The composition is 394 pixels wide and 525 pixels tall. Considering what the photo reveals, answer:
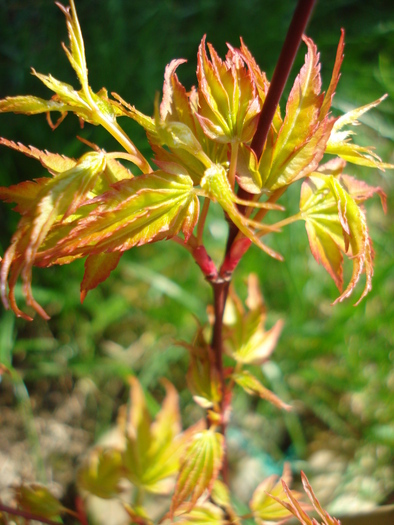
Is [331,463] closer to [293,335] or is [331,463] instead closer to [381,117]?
[293,335]

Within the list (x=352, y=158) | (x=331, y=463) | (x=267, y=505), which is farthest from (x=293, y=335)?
(x=352, y=158)

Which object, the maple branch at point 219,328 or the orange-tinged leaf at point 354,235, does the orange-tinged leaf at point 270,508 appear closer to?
the maple branch at point 219,328

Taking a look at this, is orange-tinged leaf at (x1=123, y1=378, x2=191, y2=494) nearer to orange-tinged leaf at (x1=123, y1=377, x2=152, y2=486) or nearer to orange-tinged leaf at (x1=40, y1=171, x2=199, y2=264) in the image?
orange-tinged leaf at (x1=123, y1=377, x2=152, y2=486)

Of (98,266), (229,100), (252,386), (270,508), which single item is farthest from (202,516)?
(229,100)

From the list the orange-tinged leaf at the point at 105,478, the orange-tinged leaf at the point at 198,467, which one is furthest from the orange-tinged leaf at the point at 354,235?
the orange-tinged leaf at the point at 105,478

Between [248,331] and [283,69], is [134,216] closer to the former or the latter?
[283,69]

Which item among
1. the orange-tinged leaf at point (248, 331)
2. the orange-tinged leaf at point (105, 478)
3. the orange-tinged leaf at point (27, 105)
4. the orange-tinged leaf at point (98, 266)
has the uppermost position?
the orange-tinged leaf at point (27, 105)
